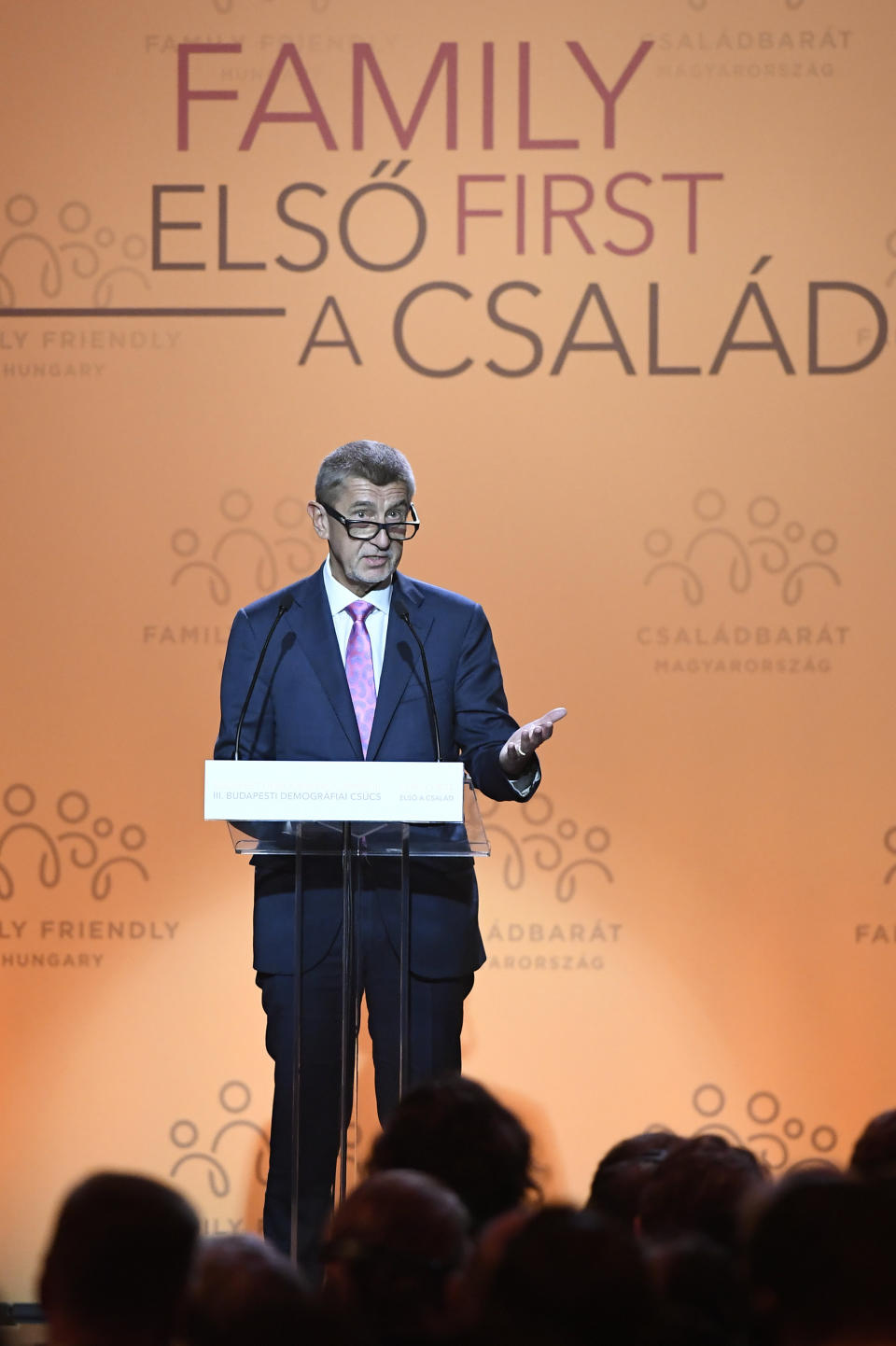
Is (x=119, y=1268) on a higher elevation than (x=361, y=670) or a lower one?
lower

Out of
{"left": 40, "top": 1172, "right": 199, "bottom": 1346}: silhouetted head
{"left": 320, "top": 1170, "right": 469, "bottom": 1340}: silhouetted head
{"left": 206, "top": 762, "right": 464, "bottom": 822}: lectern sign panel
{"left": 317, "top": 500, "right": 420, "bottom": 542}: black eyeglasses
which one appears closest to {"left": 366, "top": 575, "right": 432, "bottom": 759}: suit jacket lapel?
{"left": 317, "top": 500, "right": 420, "bottom": 542}: black eyeglasses

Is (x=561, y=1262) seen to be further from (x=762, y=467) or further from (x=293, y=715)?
(x=762, y=467)

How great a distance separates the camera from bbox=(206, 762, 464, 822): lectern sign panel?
2.89 m

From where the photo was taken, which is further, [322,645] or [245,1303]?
[322,645]

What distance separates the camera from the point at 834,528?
15.8 ft

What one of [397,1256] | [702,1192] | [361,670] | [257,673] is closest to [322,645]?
[361,670]

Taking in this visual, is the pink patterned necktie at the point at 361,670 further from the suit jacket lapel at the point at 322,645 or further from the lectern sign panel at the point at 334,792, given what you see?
the lectern sign panel at the point at 334,792

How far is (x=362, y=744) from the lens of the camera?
11.4 feet

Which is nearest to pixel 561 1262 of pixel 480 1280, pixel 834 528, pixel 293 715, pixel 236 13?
pixel 480 1280

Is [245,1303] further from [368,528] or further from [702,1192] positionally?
[368,528]

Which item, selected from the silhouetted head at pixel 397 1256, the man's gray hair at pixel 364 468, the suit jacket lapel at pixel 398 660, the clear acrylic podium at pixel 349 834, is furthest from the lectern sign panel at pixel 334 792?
the silhouetted head at pixel 397 1256

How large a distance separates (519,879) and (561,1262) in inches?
130

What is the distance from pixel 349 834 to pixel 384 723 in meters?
0.43

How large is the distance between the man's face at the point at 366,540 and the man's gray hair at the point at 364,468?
0.01 m
